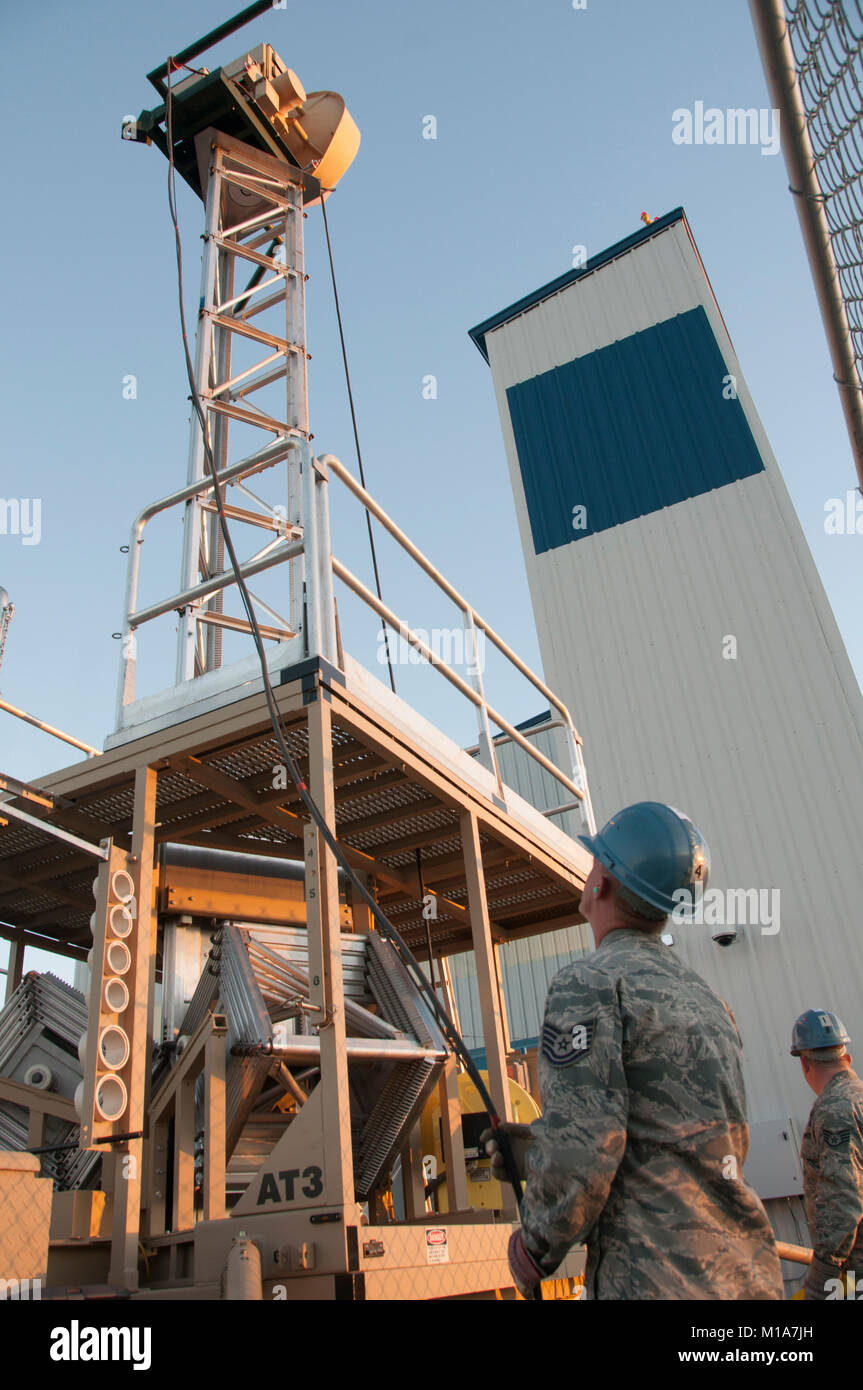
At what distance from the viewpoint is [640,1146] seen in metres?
2.19

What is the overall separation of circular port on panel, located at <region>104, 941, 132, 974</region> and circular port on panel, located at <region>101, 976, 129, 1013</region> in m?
0.05

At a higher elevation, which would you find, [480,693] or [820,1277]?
[480,693]

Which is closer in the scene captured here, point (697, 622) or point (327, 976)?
point (327, 976)

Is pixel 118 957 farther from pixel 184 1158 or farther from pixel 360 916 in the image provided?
pixel 360 916

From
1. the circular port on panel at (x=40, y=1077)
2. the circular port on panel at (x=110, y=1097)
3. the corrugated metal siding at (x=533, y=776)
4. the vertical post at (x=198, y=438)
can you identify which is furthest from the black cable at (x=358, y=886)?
the corrugated metal siding at (x=533, y=776)

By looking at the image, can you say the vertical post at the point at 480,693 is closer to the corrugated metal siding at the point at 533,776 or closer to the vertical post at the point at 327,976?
the vertical post at the point at 327,976

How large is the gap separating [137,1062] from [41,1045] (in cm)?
238

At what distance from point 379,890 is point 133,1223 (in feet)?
13.2

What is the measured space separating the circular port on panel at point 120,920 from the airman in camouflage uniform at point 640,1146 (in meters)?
3.59

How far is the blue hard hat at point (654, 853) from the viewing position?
2475 mm

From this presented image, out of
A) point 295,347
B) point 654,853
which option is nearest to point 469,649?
point 295,347

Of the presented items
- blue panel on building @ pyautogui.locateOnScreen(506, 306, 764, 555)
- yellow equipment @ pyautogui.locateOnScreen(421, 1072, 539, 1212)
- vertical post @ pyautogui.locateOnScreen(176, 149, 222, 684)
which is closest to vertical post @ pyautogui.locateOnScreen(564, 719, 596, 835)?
yellow equipment @ pyautogui.locateOnScreen(421, 1072, 539, 1212)

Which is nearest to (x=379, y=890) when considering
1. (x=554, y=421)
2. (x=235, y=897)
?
(x=235, y=897)

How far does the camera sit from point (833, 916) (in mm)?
13391
